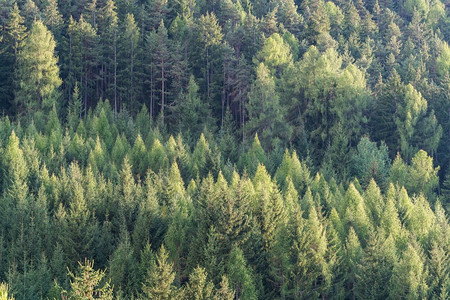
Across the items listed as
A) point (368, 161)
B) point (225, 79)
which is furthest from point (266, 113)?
point (368, 161)

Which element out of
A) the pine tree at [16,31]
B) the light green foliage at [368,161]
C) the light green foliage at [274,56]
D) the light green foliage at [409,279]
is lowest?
the light green foliage at [368,161]

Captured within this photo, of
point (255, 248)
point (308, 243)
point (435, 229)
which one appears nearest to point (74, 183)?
point (255, 248)

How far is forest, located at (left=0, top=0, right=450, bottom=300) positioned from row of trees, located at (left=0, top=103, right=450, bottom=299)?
0.19m

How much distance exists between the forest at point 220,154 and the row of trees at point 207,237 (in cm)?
19

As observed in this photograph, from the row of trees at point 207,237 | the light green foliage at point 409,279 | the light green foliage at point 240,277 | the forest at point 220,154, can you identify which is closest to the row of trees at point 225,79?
the forest at point 220,154

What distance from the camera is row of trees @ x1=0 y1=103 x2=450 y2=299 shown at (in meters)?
48.3

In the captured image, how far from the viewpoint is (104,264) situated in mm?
52750

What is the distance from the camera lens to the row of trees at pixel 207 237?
48344 mm

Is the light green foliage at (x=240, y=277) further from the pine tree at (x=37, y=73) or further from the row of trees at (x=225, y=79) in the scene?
the pine tree at (x=37, y=73)

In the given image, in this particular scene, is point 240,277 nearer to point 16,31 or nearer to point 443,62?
point 16,31

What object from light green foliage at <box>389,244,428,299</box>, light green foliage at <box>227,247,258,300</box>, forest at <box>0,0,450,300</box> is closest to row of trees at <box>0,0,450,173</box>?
forest at <box>0,0,450,300</box>

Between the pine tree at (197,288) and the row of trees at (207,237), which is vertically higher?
the pine tree at (197,288)

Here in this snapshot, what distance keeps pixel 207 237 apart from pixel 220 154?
884 inches

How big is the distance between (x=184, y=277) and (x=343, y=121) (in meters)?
42.7
